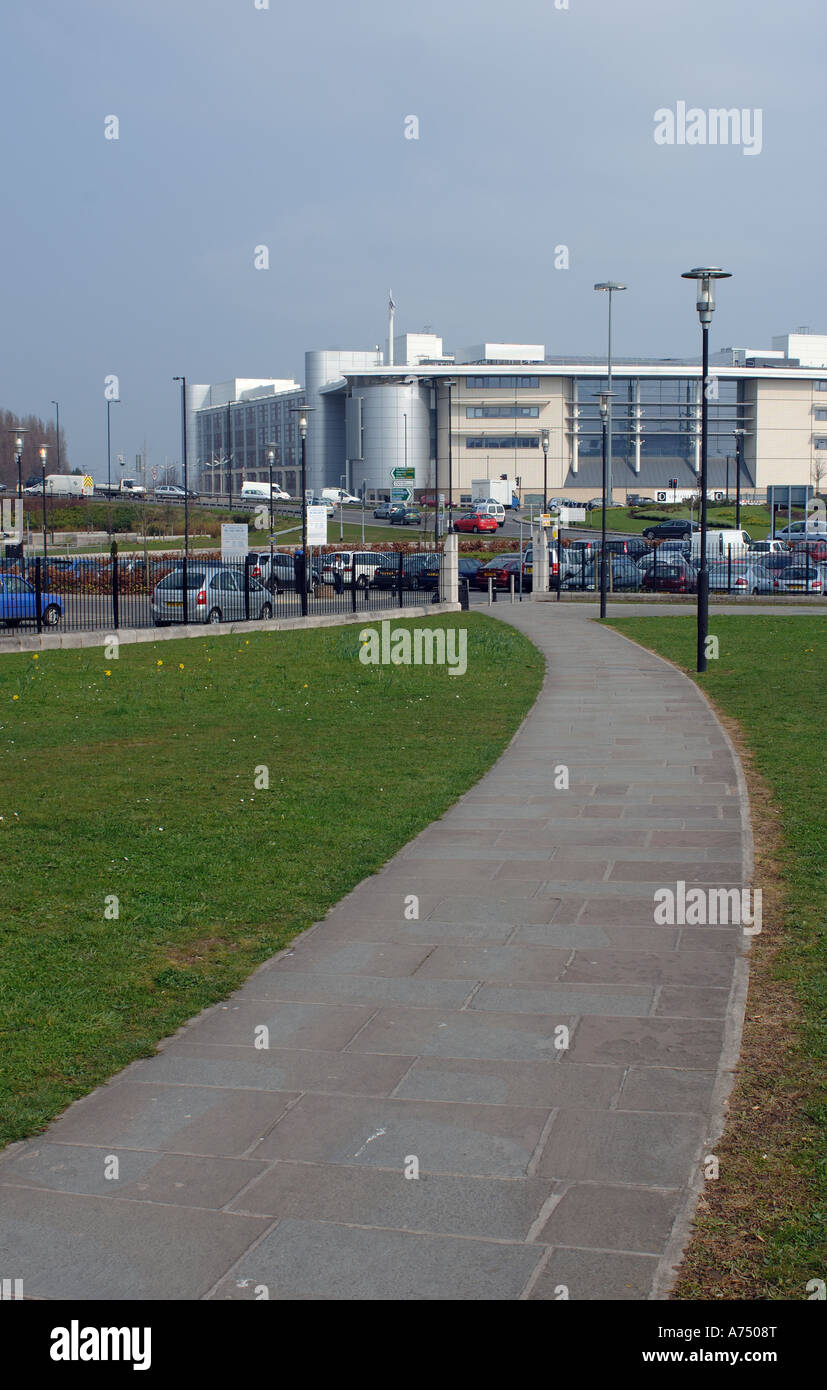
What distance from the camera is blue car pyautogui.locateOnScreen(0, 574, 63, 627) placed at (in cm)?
2936

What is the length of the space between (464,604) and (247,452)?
11184 centimetres

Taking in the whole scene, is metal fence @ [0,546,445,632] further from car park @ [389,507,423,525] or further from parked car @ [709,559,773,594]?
car park @ [389,507,423,525]

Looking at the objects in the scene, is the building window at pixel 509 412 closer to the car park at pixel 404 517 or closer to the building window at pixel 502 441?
the building window at pixel 502 441

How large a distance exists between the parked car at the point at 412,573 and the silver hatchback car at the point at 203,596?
332 inches

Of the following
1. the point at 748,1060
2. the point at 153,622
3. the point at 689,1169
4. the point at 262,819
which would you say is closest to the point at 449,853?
the point at 262,819

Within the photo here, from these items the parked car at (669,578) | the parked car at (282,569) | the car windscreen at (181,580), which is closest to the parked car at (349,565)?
the parked car at (282,569)

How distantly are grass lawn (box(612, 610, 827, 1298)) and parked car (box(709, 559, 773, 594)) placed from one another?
106 ft

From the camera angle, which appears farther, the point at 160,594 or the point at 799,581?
the point at 799,581

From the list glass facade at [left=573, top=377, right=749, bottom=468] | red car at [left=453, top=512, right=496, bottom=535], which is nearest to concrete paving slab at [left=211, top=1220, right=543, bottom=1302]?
red car at [left=453, top=512, right=496, bottom=535]

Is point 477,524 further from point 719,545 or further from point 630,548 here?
point 719,545

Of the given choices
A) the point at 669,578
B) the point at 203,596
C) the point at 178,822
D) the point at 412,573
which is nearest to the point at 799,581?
the point at 669,578

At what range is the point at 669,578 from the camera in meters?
45.0

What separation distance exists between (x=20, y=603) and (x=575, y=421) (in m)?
85.4

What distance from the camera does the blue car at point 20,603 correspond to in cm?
2936
